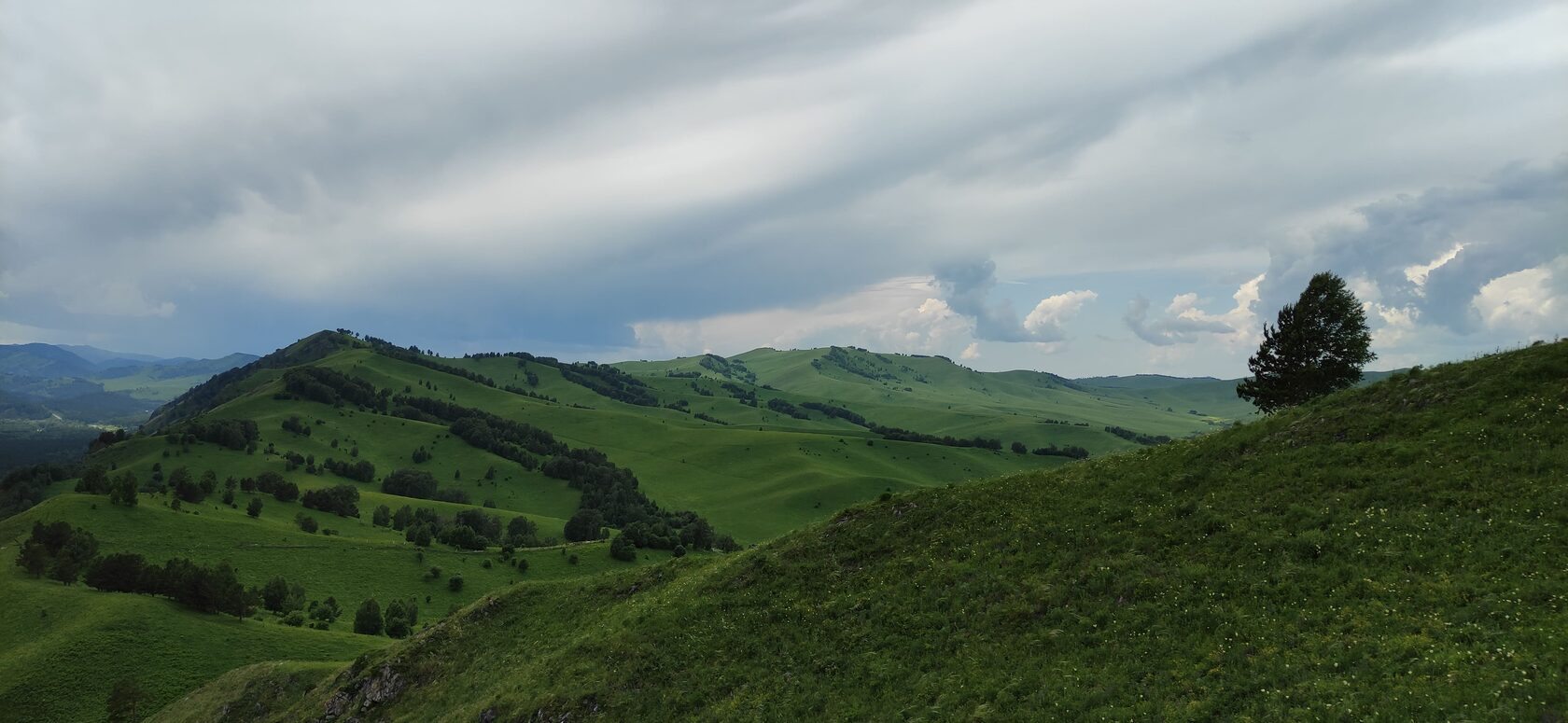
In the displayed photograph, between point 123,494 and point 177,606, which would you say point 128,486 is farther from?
point 177,606

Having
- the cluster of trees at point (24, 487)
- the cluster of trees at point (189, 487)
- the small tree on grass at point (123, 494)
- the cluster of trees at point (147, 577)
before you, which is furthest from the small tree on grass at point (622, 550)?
the cluster of trees at point (24, 487)

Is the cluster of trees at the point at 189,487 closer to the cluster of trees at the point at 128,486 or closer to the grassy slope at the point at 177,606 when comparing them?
the cluster of trees at the point at 128,486

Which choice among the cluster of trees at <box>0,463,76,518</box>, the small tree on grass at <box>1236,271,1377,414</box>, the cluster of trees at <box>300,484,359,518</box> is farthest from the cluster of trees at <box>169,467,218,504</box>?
the small tree on grass at <box>1236,271,1377,414</box>

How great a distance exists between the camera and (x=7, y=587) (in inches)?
Answer: 3546

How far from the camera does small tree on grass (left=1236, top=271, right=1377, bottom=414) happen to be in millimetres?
53688

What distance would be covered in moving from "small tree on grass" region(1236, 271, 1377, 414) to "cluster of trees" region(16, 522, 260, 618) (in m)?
119

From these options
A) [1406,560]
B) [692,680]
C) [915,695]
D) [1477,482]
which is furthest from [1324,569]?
[692,680]

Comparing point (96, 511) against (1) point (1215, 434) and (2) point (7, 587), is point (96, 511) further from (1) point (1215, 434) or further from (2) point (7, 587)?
(1) point (1215, 434)

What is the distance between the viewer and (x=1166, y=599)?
2505 centimetres

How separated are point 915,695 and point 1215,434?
24558 mm

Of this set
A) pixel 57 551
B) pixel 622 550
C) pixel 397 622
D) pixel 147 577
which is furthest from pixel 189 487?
pixel 622 550

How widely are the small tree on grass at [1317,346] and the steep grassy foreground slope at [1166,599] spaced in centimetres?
2223

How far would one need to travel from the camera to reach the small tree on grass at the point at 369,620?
91.9m

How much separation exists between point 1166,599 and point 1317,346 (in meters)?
43.0
